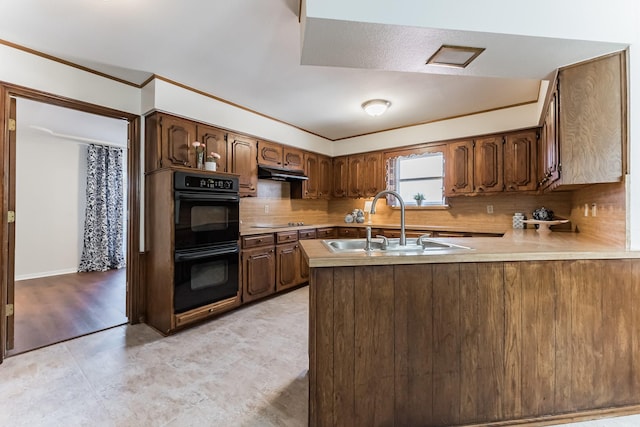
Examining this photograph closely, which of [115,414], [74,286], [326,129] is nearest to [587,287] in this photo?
[115,414]

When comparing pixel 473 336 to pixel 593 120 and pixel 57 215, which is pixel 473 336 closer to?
pixel 593 120

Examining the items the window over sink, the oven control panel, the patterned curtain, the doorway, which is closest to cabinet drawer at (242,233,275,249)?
the oven control panel

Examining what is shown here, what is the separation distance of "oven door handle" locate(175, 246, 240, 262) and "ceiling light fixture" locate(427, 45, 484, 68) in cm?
261

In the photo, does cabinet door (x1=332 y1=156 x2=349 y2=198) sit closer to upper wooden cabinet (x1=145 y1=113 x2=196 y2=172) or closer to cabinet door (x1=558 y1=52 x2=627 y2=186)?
upper wooden cabinet (x1=145 y1=113 x2=196 y2=172)

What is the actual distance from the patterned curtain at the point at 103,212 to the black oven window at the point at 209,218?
377 cm

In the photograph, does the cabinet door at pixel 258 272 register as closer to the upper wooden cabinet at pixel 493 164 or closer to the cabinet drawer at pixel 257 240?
the cabinet drawer at pixel 257 240

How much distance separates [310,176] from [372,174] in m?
1.10

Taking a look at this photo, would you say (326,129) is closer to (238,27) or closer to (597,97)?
(238,27)

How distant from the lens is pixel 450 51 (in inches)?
68.4

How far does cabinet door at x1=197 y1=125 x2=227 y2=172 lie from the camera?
10.8ft

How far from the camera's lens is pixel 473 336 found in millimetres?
1518

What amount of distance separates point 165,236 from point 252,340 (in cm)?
132

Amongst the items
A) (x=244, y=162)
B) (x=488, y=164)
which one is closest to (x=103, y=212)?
(x=244, y=162)

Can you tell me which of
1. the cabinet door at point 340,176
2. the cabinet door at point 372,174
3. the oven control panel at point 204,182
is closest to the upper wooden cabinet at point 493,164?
the cabinet door at point 372,174
